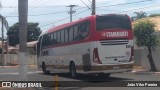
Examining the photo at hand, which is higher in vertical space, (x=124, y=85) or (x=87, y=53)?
(x=87, y=53)

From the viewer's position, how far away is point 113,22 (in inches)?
853

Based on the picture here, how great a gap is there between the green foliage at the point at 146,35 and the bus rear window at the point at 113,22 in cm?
1182

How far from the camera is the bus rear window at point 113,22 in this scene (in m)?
21.4

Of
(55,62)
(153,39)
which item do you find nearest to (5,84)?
(55,62)

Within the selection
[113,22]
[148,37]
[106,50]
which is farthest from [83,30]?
[148,37]

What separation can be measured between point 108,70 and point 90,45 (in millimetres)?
1688

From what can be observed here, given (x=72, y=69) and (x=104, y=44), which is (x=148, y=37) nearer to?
(x=72, y=69)

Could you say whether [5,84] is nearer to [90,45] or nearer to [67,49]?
[90,45]

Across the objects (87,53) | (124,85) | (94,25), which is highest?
(94,25)

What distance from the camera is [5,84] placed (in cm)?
1884

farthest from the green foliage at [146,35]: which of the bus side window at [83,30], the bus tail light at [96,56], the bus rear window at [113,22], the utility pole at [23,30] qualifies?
the utility pole at [23,30]

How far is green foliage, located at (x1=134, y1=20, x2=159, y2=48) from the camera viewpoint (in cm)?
3334

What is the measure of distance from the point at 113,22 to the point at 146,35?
12.6 metres

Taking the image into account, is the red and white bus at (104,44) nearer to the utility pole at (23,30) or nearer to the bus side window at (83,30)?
the bus side window at (83,30)
